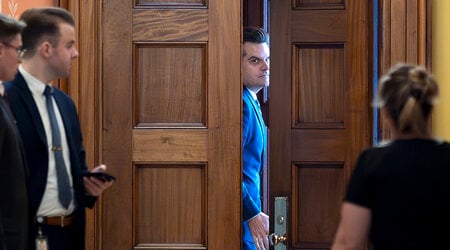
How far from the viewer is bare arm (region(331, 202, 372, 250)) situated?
271 centimetres

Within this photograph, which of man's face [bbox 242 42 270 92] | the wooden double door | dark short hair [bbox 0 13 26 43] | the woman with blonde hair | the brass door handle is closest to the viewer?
the woman with blonde hair

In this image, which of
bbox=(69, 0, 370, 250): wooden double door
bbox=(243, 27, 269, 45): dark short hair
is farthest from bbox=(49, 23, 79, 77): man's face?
bbox=(243, 27, 269, 45): dark short hair

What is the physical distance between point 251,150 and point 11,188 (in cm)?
212

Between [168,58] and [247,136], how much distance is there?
2.06ft

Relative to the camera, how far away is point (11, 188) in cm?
325

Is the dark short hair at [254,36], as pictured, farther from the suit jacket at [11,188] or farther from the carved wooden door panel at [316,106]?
the suit jacket at [11,188]

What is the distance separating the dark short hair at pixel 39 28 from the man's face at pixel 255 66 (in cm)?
176

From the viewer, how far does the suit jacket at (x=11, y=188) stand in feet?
10.5

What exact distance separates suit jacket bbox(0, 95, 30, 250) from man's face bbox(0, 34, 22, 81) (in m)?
0.09

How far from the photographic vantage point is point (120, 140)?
4.83m

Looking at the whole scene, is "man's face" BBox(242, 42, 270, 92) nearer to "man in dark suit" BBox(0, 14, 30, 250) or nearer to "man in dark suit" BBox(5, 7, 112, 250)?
"man in dark suit" BBox(5, 7, 112, 250)

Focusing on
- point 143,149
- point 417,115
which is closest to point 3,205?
point 417,115

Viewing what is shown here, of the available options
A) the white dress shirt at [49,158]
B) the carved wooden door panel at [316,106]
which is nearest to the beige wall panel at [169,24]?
the carved wooden door panel at [316,106]

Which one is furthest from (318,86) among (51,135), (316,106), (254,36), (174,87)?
(51,135)
